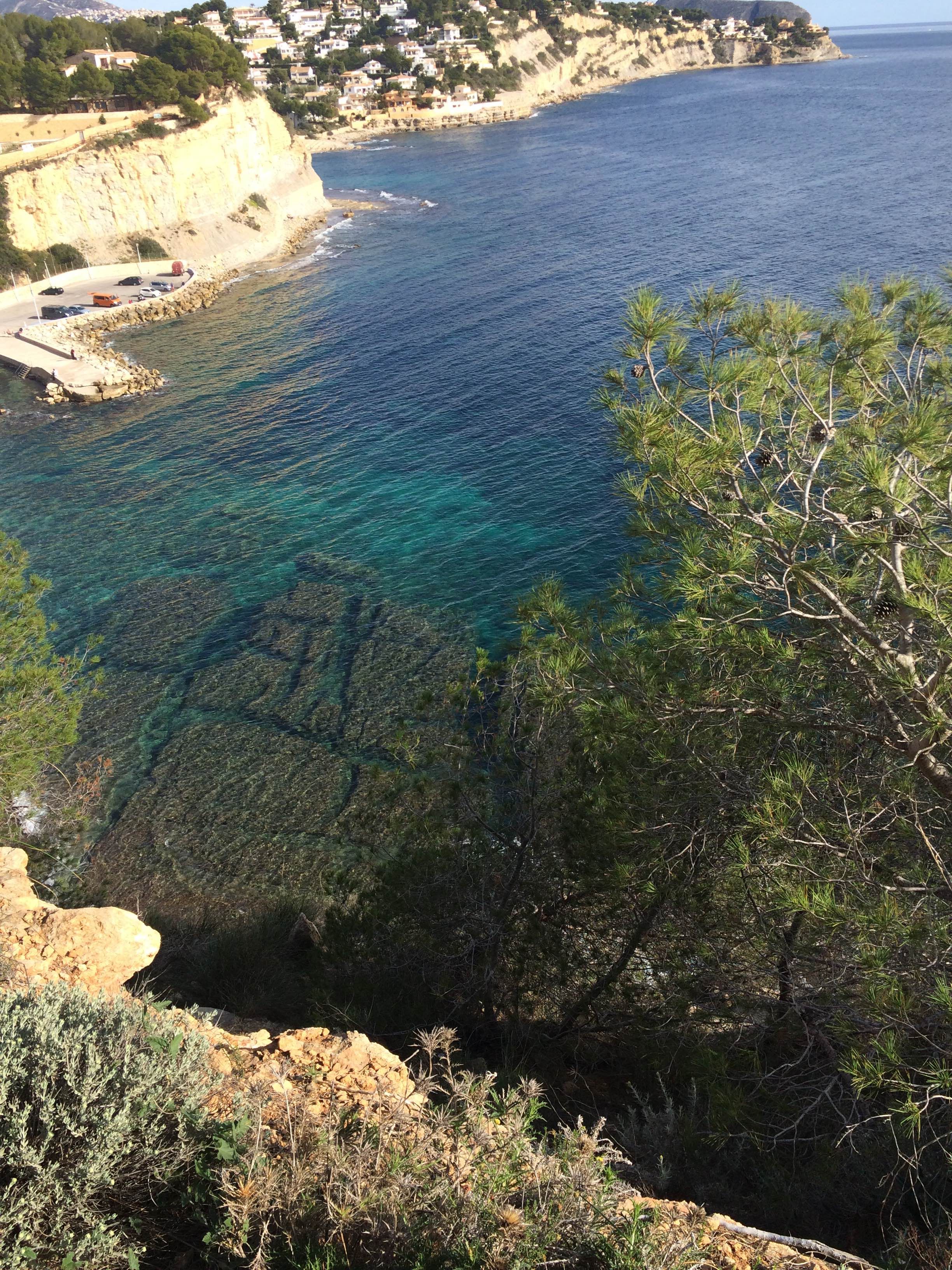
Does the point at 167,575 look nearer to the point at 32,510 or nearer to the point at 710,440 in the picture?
the point at 32,510

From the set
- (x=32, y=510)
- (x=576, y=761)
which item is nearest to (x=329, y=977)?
(x=576, y=761)

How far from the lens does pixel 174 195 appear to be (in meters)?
74.8

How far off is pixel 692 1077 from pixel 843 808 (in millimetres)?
3526

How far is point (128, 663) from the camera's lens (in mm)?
25766

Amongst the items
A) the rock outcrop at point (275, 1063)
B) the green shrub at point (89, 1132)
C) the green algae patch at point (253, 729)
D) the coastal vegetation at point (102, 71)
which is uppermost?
the coastal vegetation at point (102, 71)

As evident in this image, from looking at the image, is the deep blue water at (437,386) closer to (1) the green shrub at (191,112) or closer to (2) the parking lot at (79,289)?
(2) the parking lot at (79,289)

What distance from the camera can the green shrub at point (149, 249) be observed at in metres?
72.1

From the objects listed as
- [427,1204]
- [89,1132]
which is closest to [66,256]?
[89,1132]

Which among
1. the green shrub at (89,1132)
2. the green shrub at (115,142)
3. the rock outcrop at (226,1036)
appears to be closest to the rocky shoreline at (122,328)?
the green shrub at (115,142)

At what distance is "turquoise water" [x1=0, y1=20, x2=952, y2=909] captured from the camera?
93.7 feet

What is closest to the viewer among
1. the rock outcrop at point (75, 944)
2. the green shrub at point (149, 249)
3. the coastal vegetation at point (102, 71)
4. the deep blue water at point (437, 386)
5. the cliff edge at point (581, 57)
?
the rock outcrop at point (75, 944)

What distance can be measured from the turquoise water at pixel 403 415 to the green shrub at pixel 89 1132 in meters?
15.6

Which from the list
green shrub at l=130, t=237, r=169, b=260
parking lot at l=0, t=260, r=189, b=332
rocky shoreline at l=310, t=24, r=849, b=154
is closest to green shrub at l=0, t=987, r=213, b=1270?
parking lot at l=0, t=260, r=189, b=332

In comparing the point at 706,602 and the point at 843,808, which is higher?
the point at 706,602
